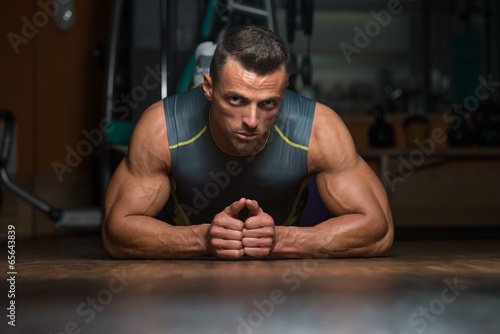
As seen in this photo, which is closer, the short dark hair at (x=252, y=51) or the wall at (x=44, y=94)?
the short dark hair at (x=252, y=51)

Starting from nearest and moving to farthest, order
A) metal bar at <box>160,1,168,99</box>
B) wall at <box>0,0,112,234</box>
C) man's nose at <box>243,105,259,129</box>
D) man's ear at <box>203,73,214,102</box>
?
man's nose at <box>243,105,259,129</box> → man's ear at <box>203,73,214,102</box> → metal bar at <box>160,1,168,99</box> → wall at <box>0,0,112,234</box>

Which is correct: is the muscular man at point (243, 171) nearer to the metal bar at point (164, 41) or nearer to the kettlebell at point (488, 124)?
the metal bar at point (164, 41)

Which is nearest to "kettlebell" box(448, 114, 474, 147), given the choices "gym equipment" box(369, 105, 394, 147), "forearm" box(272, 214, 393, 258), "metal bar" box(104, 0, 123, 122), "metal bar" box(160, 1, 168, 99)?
"gym equipment" box(369, 105, 394, 147)

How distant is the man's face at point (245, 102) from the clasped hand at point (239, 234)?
0.17 metres

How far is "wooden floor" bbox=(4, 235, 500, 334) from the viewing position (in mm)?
772

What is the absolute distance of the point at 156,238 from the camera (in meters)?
1.39

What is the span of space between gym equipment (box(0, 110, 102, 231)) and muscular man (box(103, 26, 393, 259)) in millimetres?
1328

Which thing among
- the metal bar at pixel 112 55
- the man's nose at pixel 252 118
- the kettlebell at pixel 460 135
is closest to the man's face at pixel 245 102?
the man's nose at pixel 252 118

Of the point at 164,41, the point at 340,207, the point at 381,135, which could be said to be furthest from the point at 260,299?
the point at 381,135

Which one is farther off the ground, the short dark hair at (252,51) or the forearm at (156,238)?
the short dark hair at (252,51)

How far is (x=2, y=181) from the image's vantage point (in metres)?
2.73

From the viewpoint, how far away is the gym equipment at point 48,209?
2.70m

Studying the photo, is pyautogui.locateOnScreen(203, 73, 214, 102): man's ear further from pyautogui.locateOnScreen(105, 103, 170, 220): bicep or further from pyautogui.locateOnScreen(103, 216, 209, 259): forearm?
pyautogui.locateOnScreen(103, 216, 209, 259): forearm

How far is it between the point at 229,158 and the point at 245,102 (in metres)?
0.20
